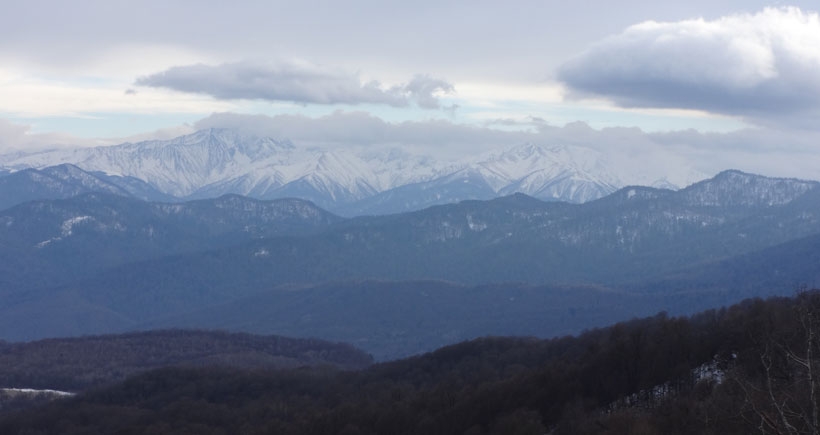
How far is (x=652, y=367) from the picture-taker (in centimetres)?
8656

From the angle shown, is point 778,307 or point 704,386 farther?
point 778,307

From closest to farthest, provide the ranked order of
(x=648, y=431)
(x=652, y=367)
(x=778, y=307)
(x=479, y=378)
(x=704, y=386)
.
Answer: (x=648, y=431)
(x=704, y=386)
(x=652, y=367)
(x=778, y=307)
(x=479, y=378)

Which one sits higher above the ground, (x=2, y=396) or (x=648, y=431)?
(x=648, y=431)

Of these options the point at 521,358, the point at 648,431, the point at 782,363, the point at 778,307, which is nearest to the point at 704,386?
the point at 782,363

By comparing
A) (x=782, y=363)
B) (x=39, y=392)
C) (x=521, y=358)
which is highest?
(x=782, y=363)

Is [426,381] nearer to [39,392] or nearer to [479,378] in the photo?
[479,378]

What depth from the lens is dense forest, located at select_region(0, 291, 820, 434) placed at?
51188 mm

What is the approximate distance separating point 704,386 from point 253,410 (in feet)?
264

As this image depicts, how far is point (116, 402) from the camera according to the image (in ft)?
509

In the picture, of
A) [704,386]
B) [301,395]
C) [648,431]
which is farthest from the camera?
[301,395]

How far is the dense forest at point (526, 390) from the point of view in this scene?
5119cm

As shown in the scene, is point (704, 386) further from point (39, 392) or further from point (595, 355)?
point (39, 392)

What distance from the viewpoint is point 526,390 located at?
3775 inches

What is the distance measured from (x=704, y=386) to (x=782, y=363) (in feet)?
36.4
